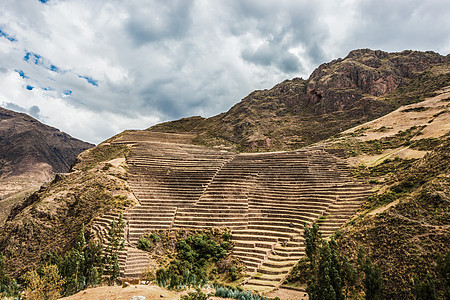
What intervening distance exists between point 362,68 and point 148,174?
7042 centimetres

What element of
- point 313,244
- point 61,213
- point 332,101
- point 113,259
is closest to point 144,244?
point 113,259

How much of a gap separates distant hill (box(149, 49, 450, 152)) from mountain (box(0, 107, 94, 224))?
74375 millimetres

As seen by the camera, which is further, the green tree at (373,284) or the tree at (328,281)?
the tree at (328,281)

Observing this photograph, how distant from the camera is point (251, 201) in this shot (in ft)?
85.4

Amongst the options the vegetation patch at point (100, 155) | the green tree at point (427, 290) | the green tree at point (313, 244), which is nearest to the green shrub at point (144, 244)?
the green tree at point (313, 244)

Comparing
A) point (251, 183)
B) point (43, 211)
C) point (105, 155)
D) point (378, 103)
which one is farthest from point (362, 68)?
point (43, 211)

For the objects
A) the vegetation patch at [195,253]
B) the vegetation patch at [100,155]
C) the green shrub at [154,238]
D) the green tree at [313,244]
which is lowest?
the vegetation patch at [195,253]

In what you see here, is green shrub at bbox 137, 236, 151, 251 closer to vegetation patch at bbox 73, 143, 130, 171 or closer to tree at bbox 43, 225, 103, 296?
tree at bbox 43, 225, 103, 296

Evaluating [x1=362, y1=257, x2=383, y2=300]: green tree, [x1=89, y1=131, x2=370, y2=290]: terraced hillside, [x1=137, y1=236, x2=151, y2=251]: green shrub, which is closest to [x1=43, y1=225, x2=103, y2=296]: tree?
[x1=89, y1=131, x2=370, y2=290]: terraced hillside

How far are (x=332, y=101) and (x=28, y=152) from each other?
153m

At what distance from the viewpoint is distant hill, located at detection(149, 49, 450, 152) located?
188ft

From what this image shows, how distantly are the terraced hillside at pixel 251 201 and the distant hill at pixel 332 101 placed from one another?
968 inches

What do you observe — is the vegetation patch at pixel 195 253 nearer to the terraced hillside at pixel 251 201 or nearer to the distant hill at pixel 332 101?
the terraced hillside at pixel 251 201

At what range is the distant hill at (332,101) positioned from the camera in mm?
57344
